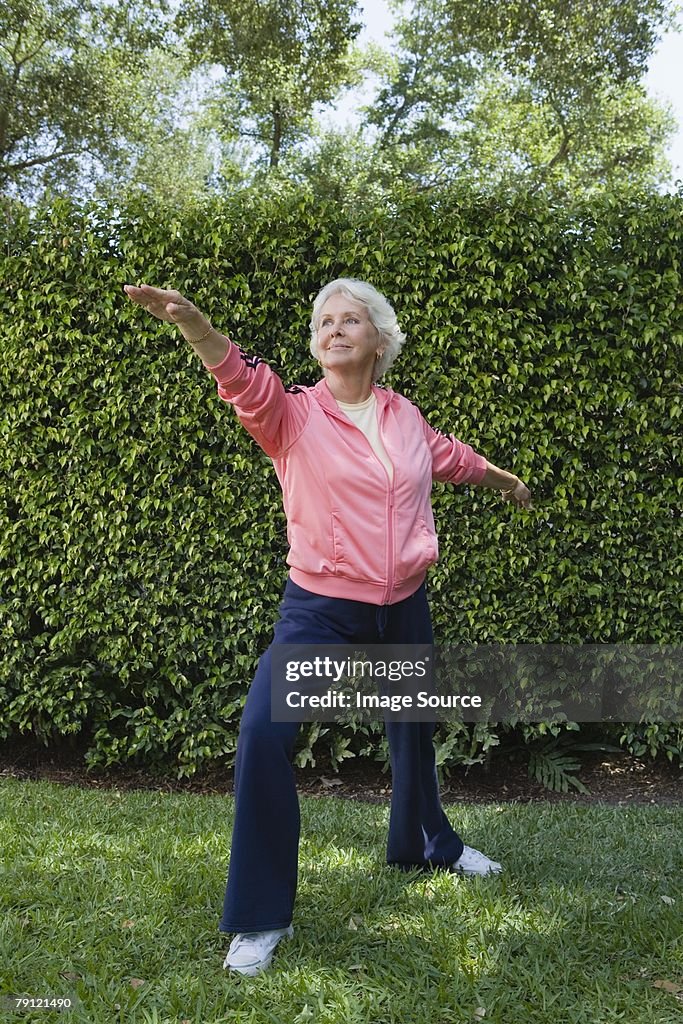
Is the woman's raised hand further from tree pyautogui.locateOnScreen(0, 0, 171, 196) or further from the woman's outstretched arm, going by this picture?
tree pyautogui.locateOnScreen(0, 0, 171, 196)

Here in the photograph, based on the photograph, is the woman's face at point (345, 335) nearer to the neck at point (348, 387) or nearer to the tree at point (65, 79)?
the neck at point (348, 387)

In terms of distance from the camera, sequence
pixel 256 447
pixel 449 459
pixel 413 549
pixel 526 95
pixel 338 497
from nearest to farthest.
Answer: pixel 338 497
pixel 413 549
pixel 449 459
pixel 256 447
pixel 526 95

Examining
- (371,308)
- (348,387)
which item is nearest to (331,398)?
(348,387)

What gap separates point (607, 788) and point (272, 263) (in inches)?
130

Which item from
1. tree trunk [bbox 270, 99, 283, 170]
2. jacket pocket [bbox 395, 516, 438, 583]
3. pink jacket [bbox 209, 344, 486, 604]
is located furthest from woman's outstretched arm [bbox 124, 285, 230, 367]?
tree trunk [bbox 270, 99, 283, 170]

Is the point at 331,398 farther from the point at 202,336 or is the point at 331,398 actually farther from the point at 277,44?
the point at 277,44

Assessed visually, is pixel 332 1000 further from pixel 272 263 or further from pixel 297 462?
pixel 272 263

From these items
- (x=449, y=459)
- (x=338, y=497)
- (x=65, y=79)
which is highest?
(x=65, y=79)

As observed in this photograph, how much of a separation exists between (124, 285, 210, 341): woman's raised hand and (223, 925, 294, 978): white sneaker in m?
1.72

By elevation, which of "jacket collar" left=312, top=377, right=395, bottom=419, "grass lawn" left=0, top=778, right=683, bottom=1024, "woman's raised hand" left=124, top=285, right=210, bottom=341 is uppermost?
"woman's raised hand" left=124, top=285, right=210, bottom=341

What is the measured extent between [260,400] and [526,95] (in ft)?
63.1

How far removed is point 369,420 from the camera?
295 cm

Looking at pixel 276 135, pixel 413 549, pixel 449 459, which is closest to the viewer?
pixel 413 549

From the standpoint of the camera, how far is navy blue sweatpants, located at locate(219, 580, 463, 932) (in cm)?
262
